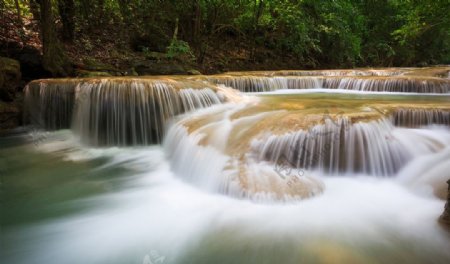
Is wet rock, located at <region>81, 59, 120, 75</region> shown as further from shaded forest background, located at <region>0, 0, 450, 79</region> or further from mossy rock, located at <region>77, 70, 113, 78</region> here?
mossy rock, located at <region>77, 70, 113, 78</region>

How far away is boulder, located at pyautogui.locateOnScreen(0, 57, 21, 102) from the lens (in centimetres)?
643

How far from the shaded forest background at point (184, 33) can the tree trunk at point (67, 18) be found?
31mm

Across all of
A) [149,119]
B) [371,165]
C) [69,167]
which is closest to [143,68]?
[149,119]

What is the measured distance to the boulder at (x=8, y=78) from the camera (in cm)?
643

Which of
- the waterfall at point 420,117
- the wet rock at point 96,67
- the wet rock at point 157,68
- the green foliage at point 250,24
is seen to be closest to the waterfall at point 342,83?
the wet rock at point 157,68

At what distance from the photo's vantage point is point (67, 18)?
33.3 feet

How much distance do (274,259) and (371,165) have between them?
1.90 m

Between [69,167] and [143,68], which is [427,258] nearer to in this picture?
[69,167]

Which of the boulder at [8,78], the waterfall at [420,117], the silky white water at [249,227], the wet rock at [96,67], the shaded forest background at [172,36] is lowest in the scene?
the silky white water at [249,227]

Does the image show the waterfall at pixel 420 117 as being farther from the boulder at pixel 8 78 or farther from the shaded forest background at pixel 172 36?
the boulder at pixel 8 78

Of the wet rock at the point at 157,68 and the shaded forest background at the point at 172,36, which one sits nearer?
the shaded forest background at the point at 172,36

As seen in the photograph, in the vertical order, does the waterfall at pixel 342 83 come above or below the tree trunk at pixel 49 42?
below

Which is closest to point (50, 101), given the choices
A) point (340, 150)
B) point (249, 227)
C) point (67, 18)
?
point (249, 227)

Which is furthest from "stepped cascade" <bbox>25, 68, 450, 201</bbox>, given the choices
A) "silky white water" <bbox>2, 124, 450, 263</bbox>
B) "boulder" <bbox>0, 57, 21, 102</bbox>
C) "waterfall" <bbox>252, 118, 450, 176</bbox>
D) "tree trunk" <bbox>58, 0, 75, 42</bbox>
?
"tree trunk" <bbox>58, 0, 75, 42</bbox>
